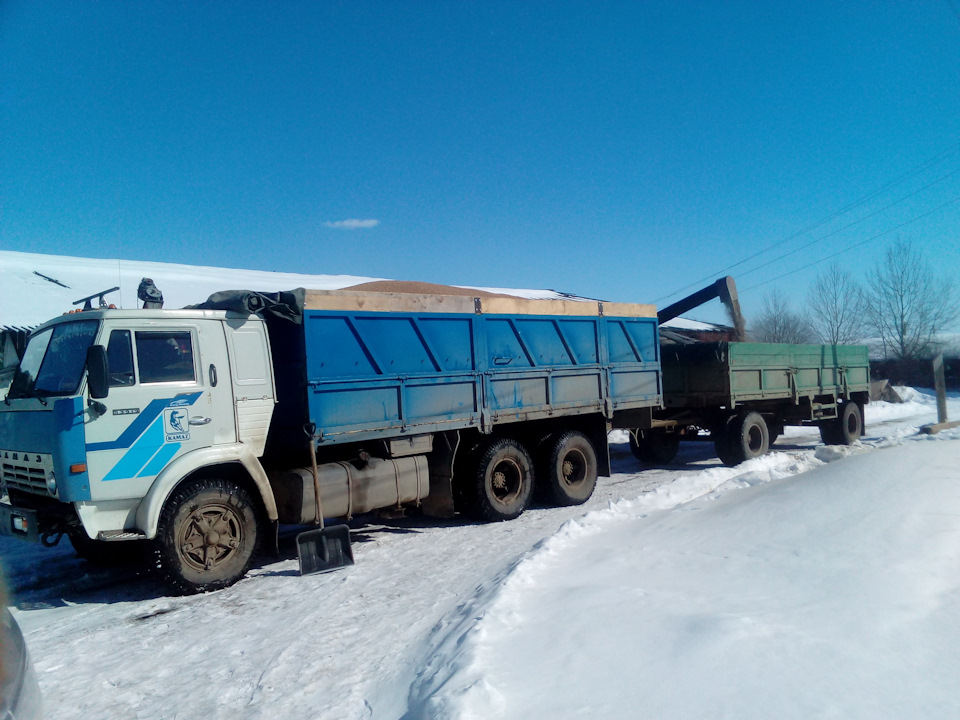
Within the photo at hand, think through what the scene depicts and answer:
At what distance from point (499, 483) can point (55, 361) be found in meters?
5.32

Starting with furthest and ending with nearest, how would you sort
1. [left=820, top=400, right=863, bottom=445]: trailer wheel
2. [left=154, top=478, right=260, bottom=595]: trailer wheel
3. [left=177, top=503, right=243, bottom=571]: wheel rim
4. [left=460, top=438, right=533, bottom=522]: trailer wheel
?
1. [left=820, top=400, right=863, bottom=445]: trailer wheel
2. [left=460, top=438, right=533, bottom=522]: trailer wheel
3. [left=177, top=503, right=243, bottom=571]: wheel rim
4. [left=154, top=478, right=260, bottom=595]: trailer wheel

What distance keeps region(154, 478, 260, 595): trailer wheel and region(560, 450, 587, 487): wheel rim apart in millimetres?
4874

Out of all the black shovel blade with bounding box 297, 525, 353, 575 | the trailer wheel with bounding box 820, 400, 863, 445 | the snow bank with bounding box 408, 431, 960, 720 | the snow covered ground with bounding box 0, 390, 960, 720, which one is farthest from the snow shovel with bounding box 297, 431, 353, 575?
the trailer wheel with bounding box 820, 400, 863, 445

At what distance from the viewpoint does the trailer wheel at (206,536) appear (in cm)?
590

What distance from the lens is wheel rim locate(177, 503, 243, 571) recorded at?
603 cm

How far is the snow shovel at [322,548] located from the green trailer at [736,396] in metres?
6.18

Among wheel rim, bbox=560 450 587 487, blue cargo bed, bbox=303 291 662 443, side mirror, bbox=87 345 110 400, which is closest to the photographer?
side mirror, bbox=87 345 110 400

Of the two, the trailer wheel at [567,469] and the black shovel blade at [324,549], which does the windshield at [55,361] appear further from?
the trailer wheel at [567,469]

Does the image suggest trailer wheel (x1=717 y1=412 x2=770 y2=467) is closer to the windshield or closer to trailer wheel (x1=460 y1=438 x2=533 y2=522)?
trailer wheel (x1=460 y1=438 x2=533 y2=522)

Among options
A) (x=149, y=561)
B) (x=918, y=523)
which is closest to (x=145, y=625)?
(x=149, y=561)

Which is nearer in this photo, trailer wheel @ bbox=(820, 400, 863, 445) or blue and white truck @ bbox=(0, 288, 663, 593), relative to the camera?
blue and white truck @ bbox=(0, 288, 663, 593)

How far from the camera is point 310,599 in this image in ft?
19.1

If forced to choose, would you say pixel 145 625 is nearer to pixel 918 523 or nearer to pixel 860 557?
pixel 860 557

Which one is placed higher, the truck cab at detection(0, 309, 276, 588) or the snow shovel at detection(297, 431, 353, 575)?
the truck cab at detection(0, 309, 276, 588)
